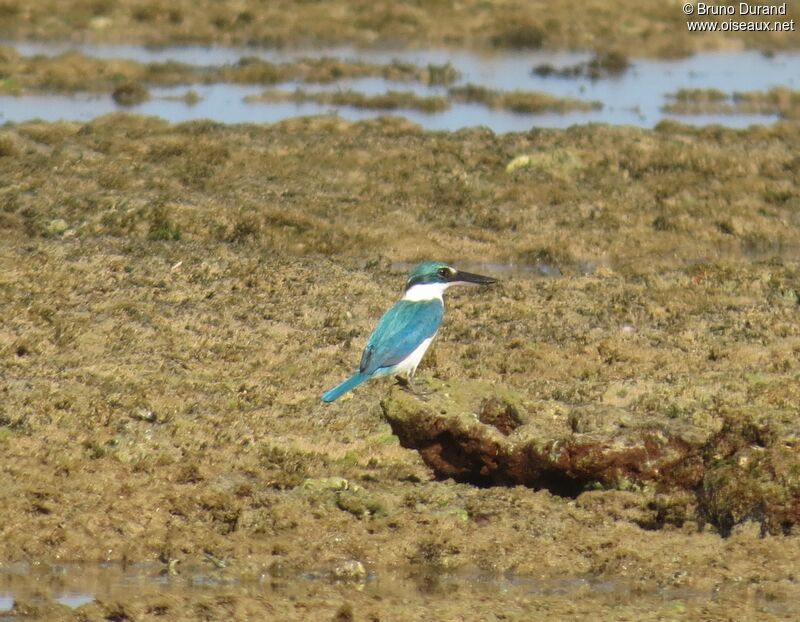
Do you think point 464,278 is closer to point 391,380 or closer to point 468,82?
point 391,380

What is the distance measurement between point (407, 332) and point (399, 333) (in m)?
0.09

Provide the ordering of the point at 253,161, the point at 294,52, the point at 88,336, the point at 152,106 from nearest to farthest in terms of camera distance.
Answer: the point at 88,336 → the point at 253,161 → the point at 152,106 → the point at 294,52

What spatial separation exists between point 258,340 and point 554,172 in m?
8.51

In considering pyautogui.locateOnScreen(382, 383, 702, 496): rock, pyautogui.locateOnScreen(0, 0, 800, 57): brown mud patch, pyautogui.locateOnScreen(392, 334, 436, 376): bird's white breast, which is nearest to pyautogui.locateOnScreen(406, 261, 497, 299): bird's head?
pyautogui.locateOnScreen(392, 334, 436, 376): bird's white breast

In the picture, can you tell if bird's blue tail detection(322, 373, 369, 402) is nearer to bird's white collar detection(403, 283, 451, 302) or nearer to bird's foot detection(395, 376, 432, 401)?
bird's foot detection(395, 376, 432, 401)

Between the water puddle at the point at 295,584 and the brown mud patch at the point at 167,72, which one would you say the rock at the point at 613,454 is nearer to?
the water puddle at the point at 295,584

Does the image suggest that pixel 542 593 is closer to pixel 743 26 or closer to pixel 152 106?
pixel 152 106

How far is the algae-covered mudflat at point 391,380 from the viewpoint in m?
8.65

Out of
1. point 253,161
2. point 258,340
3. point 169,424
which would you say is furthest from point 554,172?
point 169,424

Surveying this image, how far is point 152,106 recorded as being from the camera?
90.9 ft

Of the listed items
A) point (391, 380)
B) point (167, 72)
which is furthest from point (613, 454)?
point (167, 72)

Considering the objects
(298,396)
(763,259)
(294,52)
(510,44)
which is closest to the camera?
(298,396)

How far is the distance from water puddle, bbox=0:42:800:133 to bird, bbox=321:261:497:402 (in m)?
14.8

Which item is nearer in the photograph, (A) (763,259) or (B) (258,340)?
(B) (258,340)
